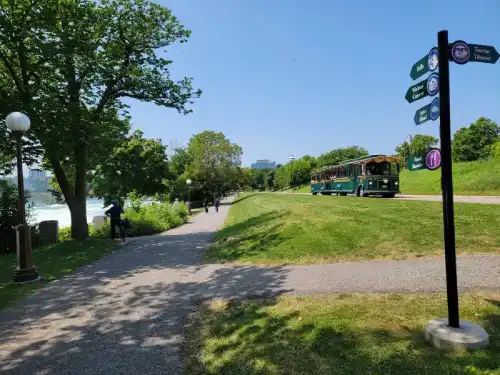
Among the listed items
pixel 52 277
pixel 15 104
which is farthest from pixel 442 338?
pixel 15 104

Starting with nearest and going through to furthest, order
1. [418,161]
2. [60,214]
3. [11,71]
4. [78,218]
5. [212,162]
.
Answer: [418,161] → [11,71] → [78,218] → [60,214] → [212,162]

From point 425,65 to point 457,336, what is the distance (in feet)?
9.02

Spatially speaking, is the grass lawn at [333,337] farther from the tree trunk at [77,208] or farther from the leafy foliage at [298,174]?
the leafy foliage at [298,174]

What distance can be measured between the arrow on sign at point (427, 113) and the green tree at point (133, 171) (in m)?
35.6

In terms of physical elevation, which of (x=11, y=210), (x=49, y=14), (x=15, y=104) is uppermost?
(x=49, y=14)

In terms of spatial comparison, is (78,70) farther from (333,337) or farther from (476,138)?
(476,138)

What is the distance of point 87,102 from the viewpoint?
16266mm

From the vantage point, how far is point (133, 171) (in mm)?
41062

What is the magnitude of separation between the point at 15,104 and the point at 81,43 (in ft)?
11.3

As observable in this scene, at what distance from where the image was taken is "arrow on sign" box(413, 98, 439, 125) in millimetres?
3774

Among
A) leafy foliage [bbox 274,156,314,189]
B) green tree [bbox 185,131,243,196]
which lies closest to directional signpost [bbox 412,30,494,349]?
green tree [bbox 185,131,243,196]

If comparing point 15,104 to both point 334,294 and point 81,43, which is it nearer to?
point 81,43

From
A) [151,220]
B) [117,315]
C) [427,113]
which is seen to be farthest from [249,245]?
[151,220]

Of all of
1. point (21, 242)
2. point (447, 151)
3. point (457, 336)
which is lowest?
point (457, 336)
